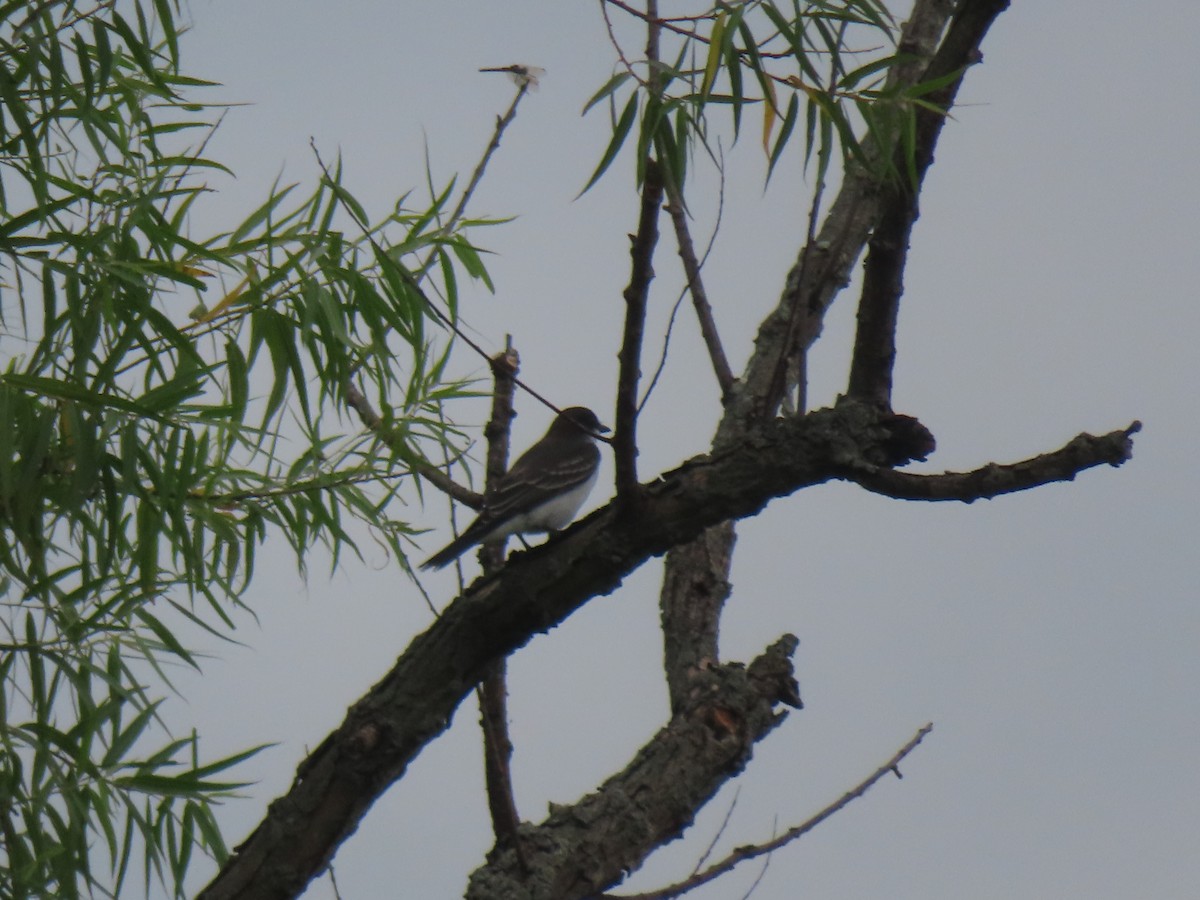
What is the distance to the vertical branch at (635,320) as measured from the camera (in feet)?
8.76

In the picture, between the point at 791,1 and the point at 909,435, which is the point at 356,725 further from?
the point at 791,1

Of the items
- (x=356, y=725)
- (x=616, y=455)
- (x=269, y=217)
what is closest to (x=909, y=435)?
(x=616, y=455)

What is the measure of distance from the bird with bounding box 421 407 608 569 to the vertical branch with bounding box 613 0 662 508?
7.83ft

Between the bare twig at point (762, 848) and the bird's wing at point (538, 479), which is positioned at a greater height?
the bird's wing at point (538, 479)

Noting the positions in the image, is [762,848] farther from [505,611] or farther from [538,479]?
[538,479]

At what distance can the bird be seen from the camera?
6.03 meters

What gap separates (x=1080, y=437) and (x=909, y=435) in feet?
1.25

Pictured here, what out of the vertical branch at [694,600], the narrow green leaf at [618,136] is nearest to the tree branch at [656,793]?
the vertical branch at [694,600]

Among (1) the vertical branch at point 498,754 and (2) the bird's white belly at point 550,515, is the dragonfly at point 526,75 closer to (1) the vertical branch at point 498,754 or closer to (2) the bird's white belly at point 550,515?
(1) the vertical branch at point 498,754

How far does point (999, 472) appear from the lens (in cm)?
302

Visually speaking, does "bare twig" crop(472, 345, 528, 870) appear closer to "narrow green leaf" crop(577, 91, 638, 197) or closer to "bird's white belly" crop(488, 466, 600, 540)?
"narrow green leaf" crop(577, 91, 638, 197)

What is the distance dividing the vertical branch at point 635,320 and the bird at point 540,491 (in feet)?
7.83

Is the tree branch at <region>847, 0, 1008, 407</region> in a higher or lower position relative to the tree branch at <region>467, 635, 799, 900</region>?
higher

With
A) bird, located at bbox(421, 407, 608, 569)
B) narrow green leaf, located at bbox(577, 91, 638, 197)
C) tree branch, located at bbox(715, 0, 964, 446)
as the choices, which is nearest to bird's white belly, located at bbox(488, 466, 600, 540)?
bird, located at bbox(421, 407, 608, 569)
